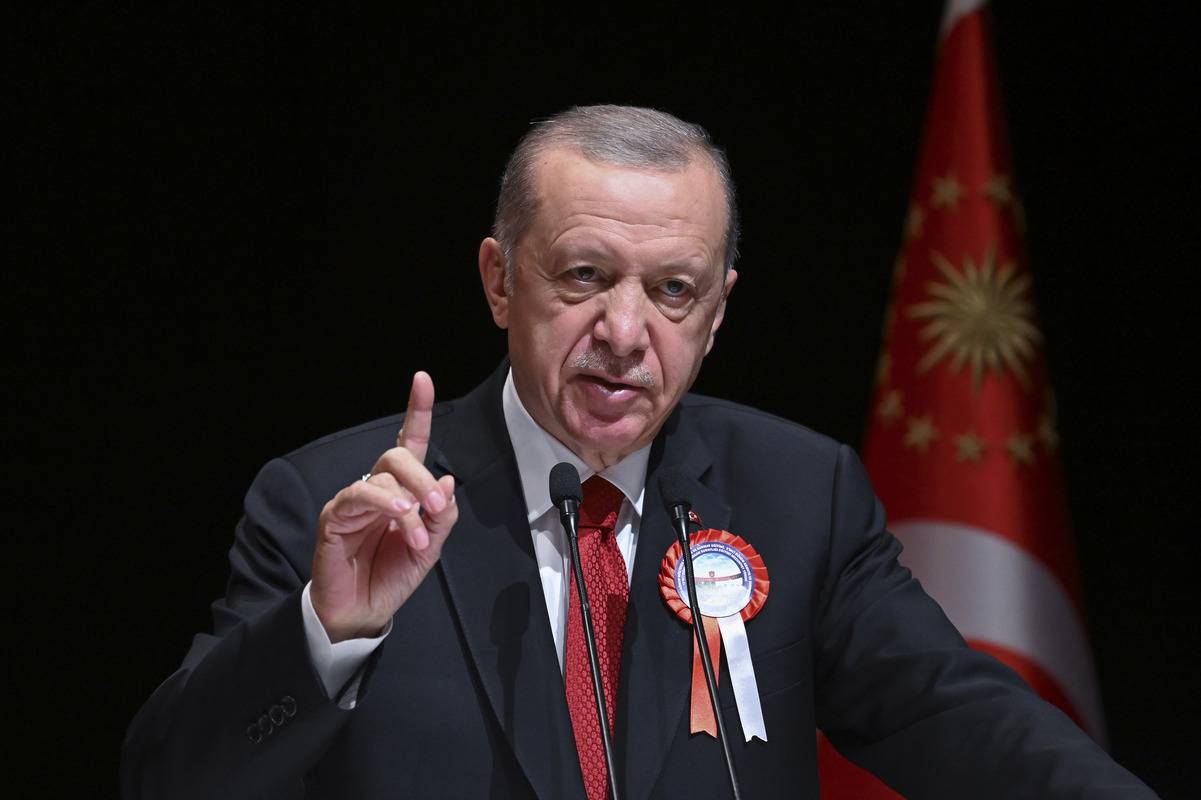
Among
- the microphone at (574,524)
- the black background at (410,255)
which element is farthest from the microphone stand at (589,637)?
the black background at (410,255)

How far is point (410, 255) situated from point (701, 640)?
1899 mm

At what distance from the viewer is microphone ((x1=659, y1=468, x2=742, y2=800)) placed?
1.55 meters

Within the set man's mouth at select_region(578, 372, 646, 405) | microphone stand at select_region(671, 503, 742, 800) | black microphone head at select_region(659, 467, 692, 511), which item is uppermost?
man's mouth at select_region(578, 372, 646, 405)

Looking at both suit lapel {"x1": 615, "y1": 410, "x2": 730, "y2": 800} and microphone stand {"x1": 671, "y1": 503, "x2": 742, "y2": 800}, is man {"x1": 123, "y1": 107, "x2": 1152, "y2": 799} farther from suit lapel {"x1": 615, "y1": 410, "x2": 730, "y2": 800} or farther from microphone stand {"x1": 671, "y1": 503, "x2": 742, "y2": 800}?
microphone stand {"x1": 671, "y1": 503, "x2": 742, "y2": 800}

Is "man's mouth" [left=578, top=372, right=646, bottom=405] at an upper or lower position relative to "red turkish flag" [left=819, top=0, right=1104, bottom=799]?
upper

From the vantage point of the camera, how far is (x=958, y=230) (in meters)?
3.45

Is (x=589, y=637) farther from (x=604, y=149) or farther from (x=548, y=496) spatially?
(x=604, y=149)

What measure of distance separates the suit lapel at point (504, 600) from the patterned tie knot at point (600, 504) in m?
0.09

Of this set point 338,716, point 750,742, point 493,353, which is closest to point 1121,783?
point 750,742

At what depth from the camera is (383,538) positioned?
1.63m

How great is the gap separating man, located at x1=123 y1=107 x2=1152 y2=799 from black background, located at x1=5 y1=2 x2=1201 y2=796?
118 centimetres

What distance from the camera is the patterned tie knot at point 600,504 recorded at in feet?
6.58

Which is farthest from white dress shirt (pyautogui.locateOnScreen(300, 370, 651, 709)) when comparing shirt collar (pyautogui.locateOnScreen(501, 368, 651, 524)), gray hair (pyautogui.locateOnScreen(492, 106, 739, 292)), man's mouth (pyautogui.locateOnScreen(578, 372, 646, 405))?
gray hair (pyautogui.locateOnScreen(492, 106, 739, 292))

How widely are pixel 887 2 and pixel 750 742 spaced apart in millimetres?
2279
